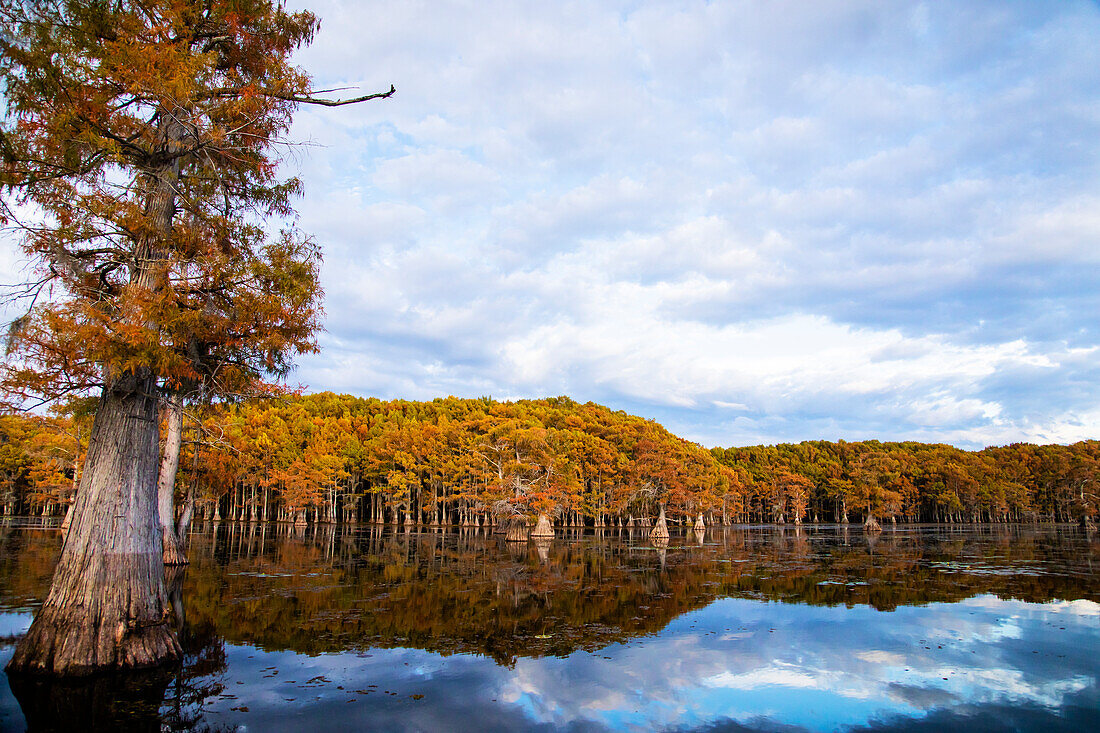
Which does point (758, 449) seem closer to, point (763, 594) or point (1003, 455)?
point (1003, 455)

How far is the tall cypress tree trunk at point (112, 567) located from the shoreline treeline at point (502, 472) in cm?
1998

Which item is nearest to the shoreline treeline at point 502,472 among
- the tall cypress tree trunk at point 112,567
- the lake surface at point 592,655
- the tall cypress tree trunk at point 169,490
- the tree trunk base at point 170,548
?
the tall cypress tree trunk at point 169,490

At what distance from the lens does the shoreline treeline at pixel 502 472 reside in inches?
1813

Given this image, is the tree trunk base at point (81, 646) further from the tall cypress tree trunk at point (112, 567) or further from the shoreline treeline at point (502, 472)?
the shoreline treeline at point (502, 472)

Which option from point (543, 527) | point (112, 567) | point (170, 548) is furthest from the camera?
point (543, 527)

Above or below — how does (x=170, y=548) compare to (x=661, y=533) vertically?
above

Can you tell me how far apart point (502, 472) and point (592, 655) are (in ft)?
118

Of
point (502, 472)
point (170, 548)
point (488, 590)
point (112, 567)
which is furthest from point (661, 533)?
point (112, 567)

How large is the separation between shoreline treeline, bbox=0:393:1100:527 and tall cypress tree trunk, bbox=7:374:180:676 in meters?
20.0

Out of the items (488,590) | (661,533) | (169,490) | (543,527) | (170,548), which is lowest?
(661,533)

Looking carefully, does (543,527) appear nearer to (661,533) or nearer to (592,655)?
(661,533)

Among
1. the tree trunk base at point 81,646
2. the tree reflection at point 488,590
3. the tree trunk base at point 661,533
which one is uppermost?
the tree trunk base at point 81,646

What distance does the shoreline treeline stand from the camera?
151 ft

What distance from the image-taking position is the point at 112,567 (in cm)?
914
